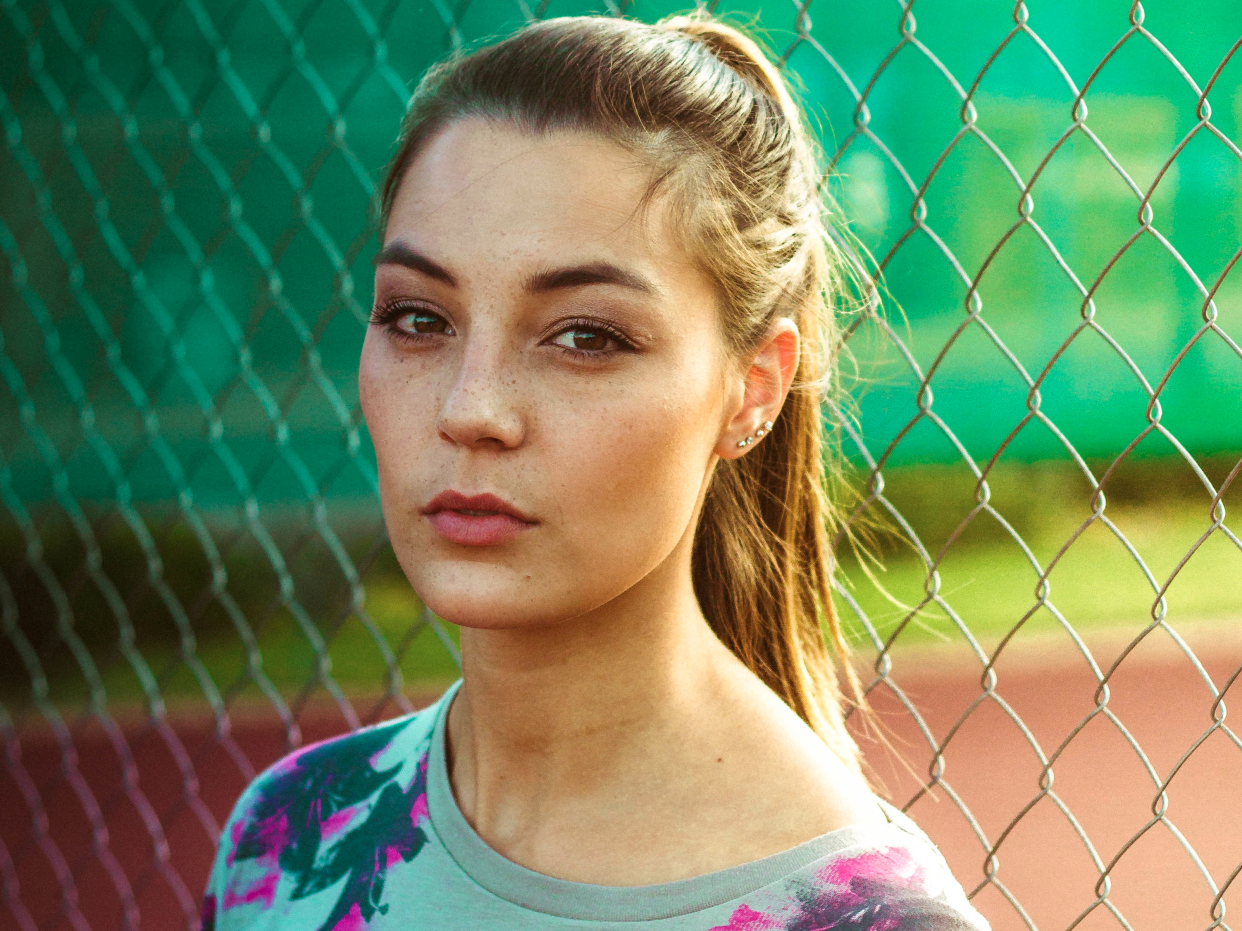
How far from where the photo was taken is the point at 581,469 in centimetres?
89

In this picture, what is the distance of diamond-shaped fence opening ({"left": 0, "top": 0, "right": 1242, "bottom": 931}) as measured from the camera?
4.38 m

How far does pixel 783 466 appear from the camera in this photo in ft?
3.92

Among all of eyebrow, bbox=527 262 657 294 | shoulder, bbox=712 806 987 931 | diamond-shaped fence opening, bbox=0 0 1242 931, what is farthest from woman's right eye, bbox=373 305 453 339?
diamond-shaped fence opening, bbox=0 0 1242 931

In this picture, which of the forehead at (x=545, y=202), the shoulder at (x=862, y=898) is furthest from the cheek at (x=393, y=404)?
the shoulder at (x=862, y=898)

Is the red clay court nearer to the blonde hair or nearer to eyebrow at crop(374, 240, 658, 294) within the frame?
the blonde hair

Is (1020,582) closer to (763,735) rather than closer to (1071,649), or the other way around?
(1071,649)

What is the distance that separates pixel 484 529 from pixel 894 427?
658cm

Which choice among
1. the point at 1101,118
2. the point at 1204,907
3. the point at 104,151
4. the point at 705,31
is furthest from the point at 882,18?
the point at 705,31

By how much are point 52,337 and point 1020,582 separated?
6290 mm

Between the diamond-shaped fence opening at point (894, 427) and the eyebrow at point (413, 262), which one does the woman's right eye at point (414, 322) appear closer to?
the eyebrow at point (413, 262)

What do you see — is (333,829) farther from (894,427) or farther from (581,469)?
(894,427)

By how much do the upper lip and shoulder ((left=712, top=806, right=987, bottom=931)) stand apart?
35cm

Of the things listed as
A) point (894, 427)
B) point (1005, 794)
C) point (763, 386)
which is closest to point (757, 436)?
point (763, 386)

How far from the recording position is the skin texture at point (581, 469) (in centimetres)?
90
